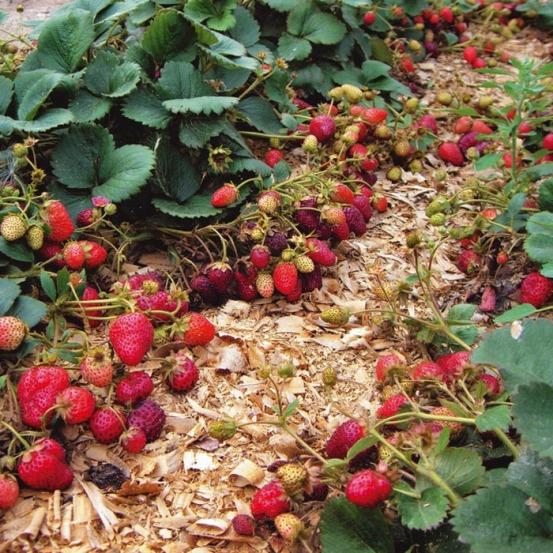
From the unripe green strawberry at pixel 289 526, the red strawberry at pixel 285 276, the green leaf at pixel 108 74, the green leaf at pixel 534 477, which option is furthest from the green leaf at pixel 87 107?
the green leaf at pixel 534 477

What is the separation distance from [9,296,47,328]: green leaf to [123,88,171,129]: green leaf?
67cm

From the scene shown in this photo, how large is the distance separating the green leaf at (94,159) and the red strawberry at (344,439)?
949 millimetres

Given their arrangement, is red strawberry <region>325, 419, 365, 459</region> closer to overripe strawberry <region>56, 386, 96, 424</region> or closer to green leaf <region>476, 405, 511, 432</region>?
green leaf <region>476, 405, 511, 432</region>

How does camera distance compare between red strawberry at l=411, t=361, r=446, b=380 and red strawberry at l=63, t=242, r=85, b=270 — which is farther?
red strawberry at l=63, t=242, r=85, b=270

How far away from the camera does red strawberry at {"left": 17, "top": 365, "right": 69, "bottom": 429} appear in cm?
152

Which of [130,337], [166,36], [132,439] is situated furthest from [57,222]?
[166,36]

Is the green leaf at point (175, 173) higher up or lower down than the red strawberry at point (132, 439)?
higher up

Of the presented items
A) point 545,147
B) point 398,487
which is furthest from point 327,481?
point 545,147

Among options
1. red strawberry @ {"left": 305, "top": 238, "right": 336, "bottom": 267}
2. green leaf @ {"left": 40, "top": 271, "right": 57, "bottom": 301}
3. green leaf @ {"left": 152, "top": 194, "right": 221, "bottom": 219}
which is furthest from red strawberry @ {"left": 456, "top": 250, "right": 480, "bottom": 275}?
A: green leaf @ {"left": 40, "top": 271, "right": 57, "bottom": 301}

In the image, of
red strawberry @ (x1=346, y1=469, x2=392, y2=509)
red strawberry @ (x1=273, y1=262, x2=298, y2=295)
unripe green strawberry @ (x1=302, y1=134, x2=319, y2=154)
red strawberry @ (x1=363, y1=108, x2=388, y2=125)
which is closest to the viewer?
red strawberry @ (x1=346, y1=469, x2=392, y2=509)

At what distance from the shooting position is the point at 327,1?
2.80 meters

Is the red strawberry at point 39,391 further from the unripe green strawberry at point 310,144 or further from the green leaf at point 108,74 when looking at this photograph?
the unripe green strawberry at point 310,144

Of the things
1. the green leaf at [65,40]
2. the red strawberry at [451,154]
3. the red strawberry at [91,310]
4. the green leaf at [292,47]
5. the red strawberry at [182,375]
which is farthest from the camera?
the red strawberry at [451,154]

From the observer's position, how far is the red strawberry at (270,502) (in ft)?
4.63
